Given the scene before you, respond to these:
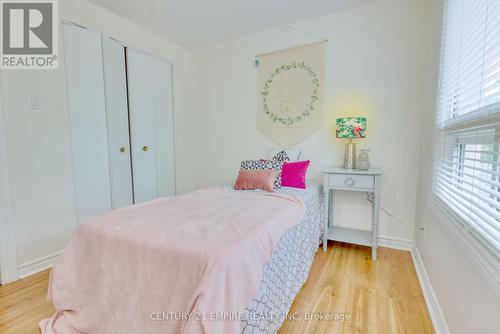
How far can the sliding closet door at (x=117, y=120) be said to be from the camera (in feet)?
8.32

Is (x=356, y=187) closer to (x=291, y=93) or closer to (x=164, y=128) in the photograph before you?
(x=291, y=93)

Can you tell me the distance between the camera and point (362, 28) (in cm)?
245

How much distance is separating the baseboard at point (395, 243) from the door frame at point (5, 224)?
3239 mm

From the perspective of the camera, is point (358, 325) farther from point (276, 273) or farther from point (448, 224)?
point (448, 224)

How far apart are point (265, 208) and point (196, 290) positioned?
769 millimetres

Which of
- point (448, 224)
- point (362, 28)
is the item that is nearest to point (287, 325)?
point (448, 224)

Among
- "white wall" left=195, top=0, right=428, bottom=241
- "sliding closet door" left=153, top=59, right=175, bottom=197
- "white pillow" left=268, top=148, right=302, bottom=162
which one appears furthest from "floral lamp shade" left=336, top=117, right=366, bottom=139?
"sliding closet door" left=153, top=59, right=175, bottom=197

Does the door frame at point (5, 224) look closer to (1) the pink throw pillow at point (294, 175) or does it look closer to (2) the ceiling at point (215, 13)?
(2) the ceiling at point (215, 13)

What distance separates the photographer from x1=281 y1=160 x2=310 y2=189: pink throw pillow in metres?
2.39

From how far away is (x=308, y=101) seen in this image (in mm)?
2766

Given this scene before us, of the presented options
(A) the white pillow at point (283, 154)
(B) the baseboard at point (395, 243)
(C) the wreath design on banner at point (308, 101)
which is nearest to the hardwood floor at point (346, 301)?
(B) the baseboard at point (395, 243)

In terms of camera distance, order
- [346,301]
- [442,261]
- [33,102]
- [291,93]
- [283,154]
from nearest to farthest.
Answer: [442,261] < [346,301] < [33,102] < [283,154] < [291,93]

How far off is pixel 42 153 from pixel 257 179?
1.85m

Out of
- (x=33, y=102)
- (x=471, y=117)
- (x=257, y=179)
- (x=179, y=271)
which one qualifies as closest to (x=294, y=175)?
(x=257, y=179)
